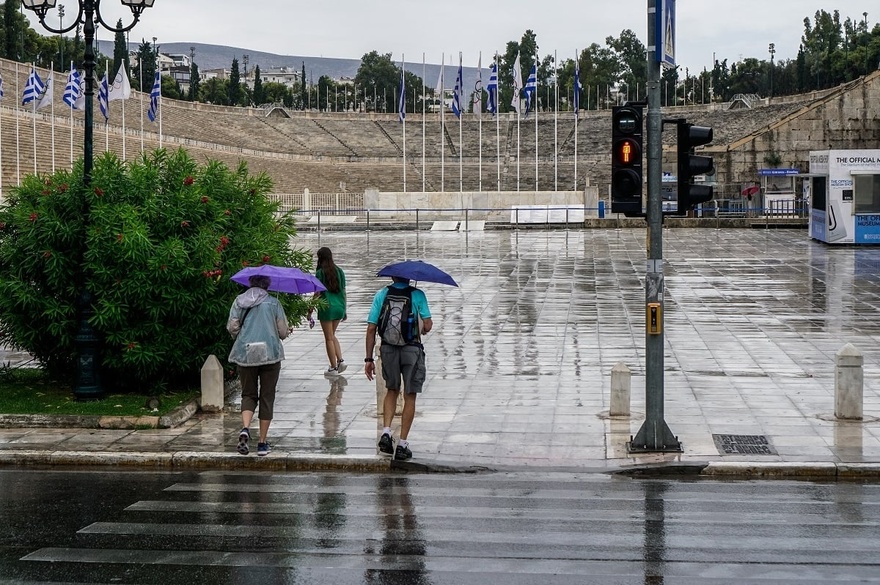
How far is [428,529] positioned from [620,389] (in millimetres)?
4937

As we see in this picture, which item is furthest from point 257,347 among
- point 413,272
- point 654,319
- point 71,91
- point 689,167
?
point 71,91

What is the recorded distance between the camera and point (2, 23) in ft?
320

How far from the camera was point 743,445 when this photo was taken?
39.7 ft

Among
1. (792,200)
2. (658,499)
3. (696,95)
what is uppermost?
(696,95)

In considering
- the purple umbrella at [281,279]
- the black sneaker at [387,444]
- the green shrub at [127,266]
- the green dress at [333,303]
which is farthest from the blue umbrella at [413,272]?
the green dress at [333,303]

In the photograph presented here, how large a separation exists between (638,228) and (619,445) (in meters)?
43.7

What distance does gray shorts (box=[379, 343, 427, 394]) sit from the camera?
1164 cm

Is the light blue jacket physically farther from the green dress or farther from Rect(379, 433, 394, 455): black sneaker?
the green dress

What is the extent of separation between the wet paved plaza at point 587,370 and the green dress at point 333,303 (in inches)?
35.1

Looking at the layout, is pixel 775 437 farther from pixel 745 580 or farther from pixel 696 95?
pixel 696 95

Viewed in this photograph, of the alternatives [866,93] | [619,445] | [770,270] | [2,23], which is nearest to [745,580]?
[619,445]

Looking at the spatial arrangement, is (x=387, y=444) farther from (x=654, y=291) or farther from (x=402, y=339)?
(x=654, y=291)

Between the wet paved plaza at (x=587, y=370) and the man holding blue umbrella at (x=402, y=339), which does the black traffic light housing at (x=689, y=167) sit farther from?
the man holding blue umbrella at (x=402, y=339)

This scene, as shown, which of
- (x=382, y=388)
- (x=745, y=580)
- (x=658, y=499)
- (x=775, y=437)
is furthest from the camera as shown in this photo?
(x=382, y=388)
